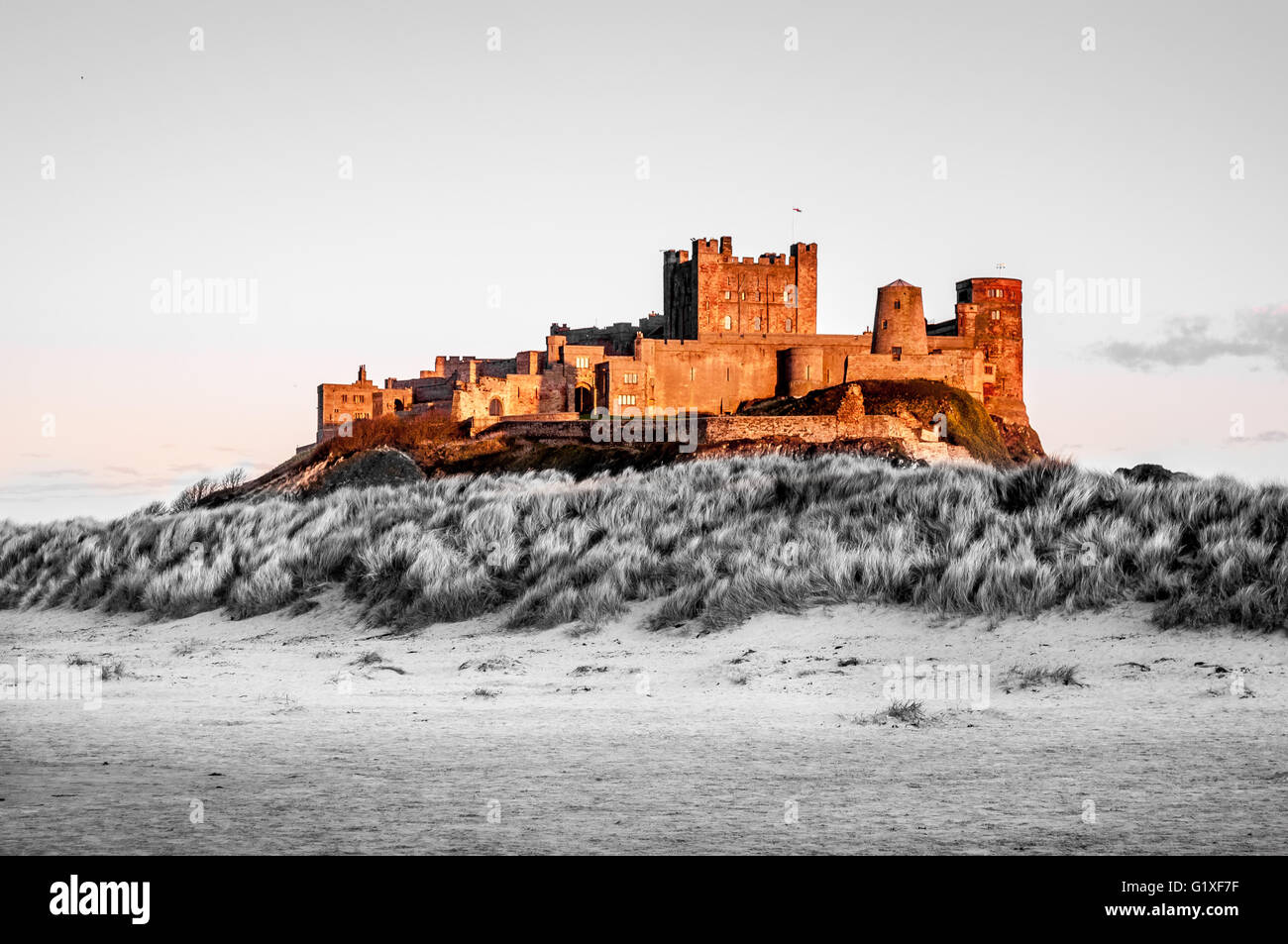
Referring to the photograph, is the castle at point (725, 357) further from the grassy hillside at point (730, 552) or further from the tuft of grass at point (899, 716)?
the tuft of grass at point (899, 716)

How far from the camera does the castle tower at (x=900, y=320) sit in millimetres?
74375

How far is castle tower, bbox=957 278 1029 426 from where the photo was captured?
8281 centimetres

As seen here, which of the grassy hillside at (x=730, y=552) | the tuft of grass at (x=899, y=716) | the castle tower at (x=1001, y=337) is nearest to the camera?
the tuft of grass at (x=899, y=716)

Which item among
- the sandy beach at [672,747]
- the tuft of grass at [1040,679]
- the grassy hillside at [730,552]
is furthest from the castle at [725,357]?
the tuft of grass at [1040,679]

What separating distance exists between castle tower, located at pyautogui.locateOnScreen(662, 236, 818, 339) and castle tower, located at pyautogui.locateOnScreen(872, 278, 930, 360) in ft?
45.4

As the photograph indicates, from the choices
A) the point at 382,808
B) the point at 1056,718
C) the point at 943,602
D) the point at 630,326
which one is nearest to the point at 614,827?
the point at 382,808

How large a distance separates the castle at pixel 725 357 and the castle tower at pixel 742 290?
9 centimetres

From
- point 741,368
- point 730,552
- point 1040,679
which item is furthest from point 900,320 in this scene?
point 1040,679

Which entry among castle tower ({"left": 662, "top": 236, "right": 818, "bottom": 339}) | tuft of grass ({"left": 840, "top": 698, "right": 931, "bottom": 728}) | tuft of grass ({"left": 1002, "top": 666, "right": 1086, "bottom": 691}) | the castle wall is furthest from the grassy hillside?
castle tower ({"left": 662, "top": 236, "right": 818, "bottom": 339})

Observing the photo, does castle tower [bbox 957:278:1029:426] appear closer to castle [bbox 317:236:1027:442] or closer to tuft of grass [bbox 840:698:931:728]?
castle [bbox 317:236:1027:442]
